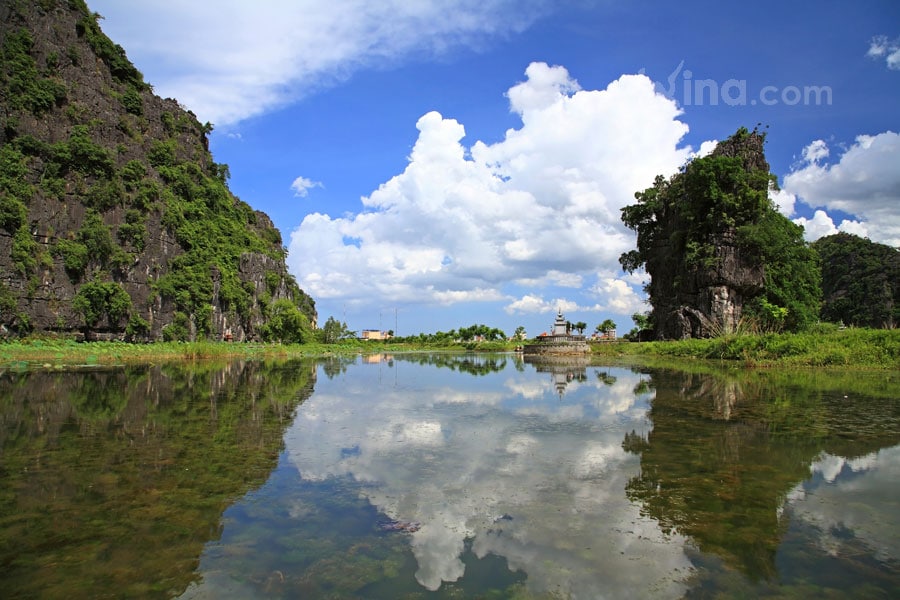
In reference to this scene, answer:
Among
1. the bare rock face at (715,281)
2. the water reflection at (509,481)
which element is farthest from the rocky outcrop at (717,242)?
the water reflection at (509,481)

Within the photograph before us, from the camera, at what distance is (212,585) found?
337cm

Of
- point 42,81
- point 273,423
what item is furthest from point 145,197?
point 273,423

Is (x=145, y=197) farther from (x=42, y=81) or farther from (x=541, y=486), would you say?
(x=541, y=486)

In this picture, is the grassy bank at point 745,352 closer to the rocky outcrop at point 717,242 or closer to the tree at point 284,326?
the rocky outcrop at point 717,242

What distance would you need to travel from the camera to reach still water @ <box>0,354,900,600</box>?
342cm

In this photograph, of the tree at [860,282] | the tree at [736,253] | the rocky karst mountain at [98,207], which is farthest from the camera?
the tree at [860,282]

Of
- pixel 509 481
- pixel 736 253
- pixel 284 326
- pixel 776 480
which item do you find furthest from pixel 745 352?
pixel 284 326

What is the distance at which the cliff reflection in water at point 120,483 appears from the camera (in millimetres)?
3523

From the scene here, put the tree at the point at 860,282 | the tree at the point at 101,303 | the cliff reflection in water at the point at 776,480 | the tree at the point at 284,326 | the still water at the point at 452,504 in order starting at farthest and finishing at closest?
the tree at the point at 284,326 < the tree at the point at 860,282 < the tree at the point at 101,303 < the cliff reflection in water at the point at 776,480 < the still water at the point at 452,504

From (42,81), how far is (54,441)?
49.0 metres

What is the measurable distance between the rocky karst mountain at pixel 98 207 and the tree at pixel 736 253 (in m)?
42.3

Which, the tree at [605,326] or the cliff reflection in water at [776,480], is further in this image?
the tree at [605,326]

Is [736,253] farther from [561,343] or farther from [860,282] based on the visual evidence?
[860,282]

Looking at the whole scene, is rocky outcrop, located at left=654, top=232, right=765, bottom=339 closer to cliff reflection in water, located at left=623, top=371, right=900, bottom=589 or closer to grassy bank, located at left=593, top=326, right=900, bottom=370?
grassy bank, located at left=593, top=326, right=900, bottom=370
